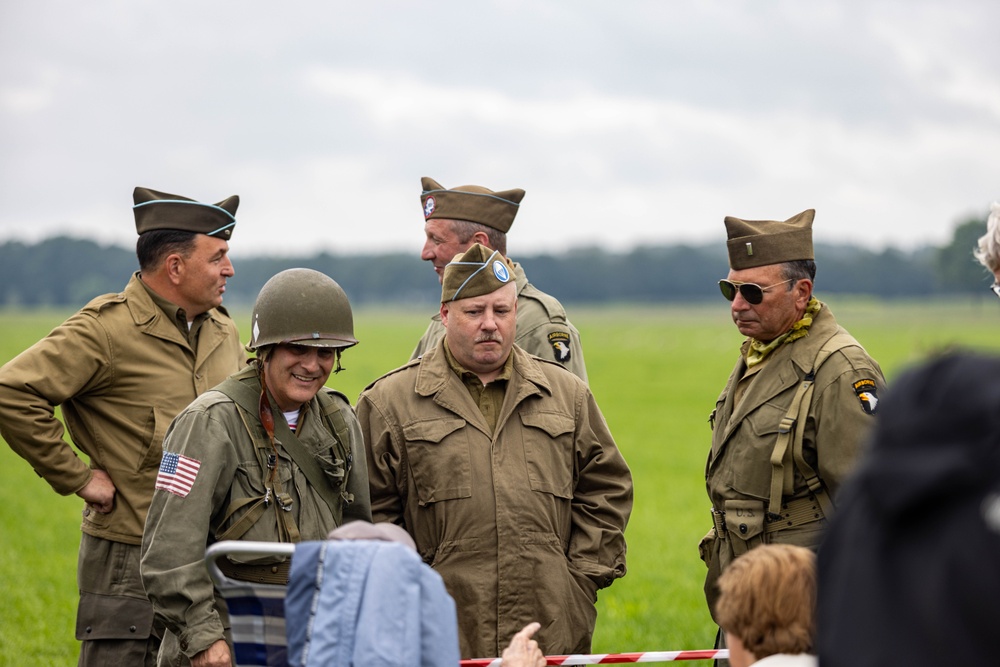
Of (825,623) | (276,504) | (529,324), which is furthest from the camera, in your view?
(529,324)

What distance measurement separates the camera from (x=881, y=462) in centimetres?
176

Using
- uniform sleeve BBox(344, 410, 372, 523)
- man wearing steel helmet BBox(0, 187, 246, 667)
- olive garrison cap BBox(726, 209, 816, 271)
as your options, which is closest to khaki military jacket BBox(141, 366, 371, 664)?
uniform sleeve BBox(344, 410, 372, 523)

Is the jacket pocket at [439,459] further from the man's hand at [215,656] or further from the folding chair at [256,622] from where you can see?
the folding chair at [256,622]

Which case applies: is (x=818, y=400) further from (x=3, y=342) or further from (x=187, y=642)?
(x=3, y=342)

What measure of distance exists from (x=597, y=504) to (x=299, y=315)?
1.85 m

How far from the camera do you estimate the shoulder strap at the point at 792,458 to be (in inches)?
211

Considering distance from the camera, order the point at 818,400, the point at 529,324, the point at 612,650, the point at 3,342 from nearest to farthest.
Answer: the point at 818,400 < the point at 529,324 < the point at 612,650 < the point at 3,342

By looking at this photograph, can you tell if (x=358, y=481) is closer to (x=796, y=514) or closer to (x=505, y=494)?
(x=505, y=494)

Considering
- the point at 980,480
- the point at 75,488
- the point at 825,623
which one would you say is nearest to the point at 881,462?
the point at 980,480

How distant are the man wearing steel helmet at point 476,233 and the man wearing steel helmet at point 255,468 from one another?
2181 mm

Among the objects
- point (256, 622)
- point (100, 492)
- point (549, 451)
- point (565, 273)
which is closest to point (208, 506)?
point (256, 622)

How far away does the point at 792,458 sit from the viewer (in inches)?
212

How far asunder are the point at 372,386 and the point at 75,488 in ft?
5.11

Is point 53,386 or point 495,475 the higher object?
point 53,386
